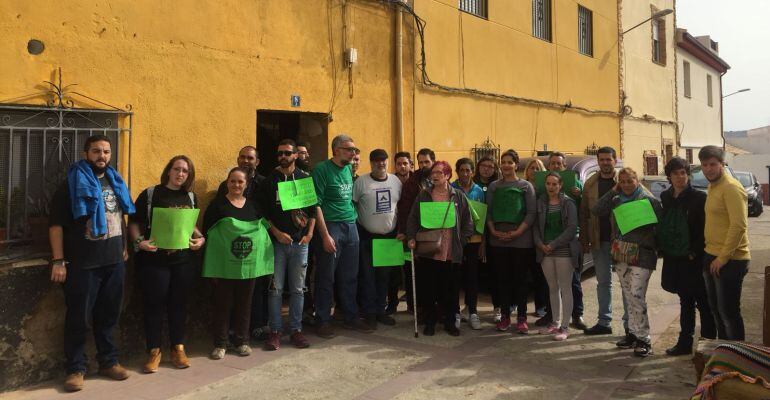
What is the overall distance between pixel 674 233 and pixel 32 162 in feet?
17.6

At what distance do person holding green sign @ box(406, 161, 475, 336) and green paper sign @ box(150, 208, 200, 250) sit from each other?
84.6 inches

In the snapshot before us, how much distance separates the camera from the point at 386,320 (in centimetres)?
584

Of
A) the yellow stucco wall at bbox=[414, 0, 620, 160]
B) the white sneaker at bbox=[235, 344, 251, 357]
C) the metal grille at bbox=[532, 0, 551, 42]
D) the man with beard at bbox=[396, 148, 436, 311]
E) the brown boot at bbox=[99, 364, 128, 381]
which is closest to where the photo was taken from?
the brown boot at bbox=[99, 364, 128, 381]

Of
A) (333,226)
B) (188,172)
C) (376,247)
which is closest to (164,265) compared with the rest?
(188,172)

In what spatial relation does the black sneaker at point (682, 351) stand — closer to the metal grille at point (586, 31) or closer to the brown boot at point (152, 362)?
the brown boot at point (152, 362)

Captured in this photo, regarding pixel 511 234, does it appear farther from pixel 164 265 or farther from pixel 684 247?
pixel 164 265

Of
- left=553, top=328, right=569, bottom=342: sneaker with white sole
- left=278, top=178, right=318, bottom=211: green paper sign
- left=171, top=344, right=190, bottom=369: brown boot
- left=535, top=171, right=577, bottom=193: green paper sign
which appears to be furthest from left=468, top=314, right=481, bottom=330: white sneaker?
left=171, top=344, right=190, bottom=369: brown boot

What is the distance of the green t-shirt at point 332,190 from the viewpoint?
5375 mm

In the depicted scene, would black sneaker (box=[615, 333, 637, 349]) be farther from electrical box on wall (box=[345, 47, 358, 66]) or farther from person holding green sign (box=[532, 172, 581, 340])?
electrical box on wall (box=[345, 47, 358, 66])

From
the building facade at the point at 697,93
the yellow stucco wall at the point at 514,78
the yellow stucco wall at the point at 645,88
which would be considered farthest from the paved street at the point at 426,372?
the building facade at the point at 697,93

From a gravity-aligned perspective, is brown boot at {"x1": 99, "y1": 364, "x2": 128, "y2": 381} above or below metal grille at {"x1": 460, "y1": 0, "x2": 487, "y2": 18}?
below

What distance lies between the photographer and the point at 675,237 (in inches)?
184

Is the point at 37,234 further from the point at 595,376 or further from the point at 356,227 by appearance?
the point at 595,376

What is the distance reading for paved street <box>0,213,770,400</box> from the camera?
406 centimetres
